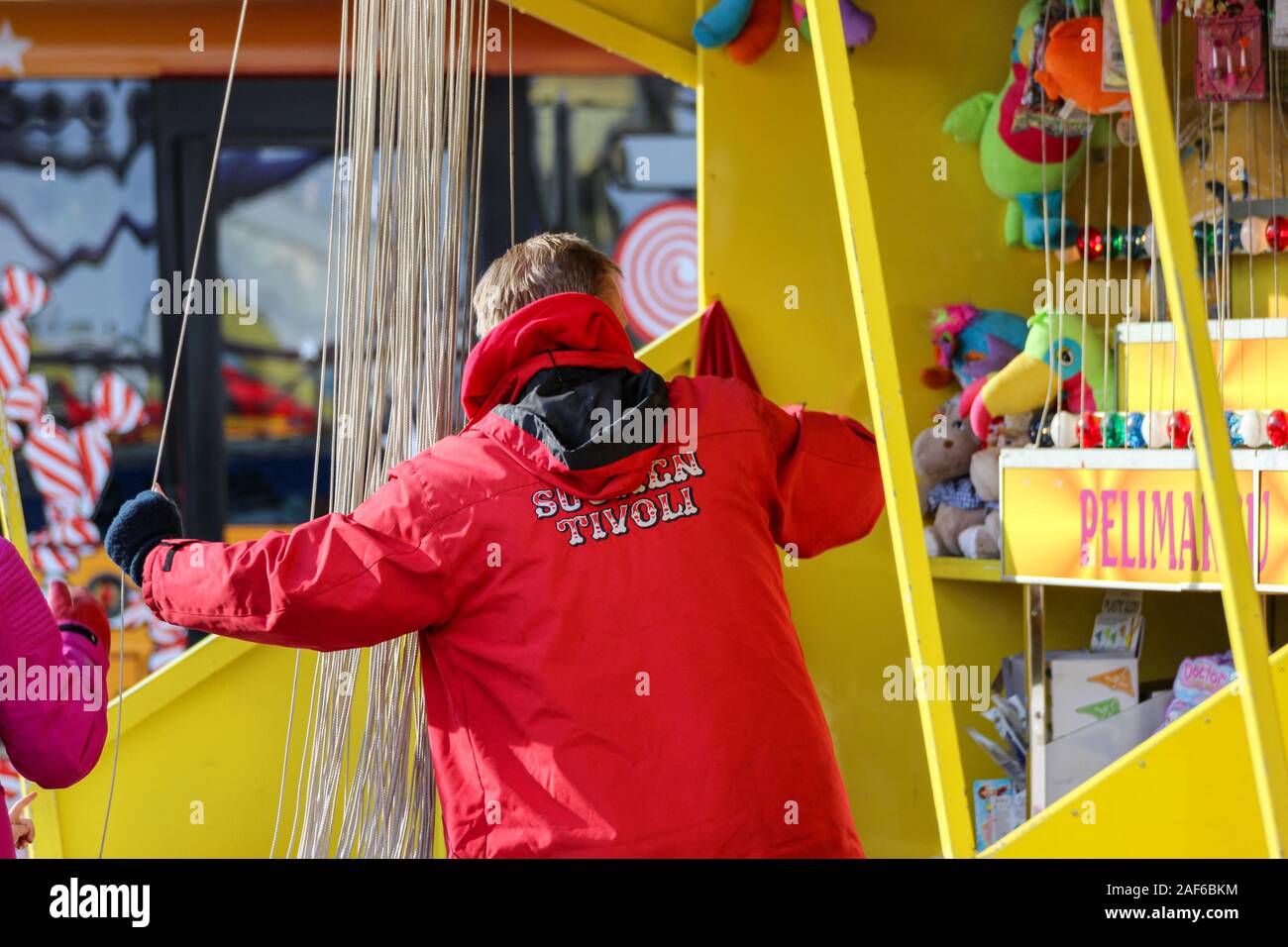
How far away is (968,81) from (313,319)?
199cm

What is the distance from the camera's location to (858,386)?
3.52 m

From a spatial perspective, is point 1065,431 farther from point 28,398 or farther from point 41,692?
point 28,398

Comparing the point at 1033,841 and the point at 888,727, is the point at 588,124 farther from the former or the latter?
the point at 1033,841

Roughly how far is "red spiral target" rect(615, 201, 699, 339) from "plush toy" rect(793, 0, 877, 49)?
0.88 meters

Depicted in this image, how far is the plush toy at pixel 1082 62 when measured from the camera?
2.84 meters

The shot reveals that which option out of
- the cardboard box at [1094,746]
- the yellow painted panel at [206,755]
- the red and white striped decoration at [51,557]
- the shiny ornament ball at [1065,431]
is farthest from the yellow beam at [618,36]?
the red and white striped decoration at [51,557]

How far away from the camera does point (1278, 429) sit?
2.35 m

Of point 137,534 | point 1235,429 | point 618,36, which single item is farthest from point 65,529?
point 1235,429

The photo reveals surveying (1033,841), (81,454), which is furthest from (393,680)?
(81,454)

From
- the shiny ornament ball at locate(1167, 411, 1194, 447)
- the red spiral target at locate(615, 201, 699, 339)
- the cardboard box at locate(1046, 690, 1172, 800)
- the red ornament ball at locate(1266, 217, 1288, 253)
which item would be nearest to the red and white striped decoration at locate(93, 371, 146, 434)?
the red spiral target at locate(615, 201, 699, 339)

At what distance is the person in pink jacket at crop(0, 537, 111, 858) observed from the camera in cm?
151

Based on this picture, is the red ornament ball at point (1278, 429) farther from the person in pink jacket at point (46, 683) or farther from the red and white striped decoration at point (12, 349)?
the red and white striped decoration at point (12, 349)

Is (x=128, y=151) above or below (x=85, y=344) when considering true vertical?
above

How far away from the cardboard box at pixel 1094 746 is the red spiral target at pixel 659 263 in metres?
1.93
